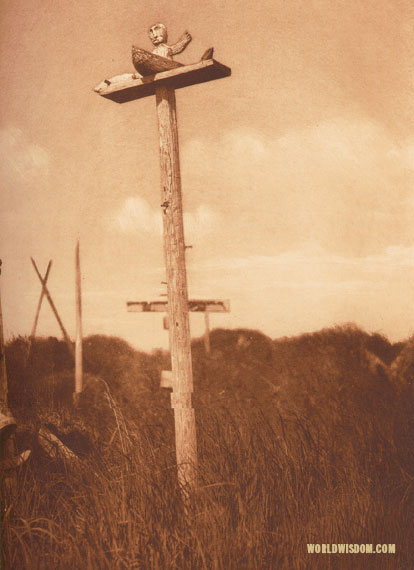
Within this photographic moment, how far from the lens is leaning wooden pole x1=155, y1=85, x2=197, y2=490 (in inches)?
107

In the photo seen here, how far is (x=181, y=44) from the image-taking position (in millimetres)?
2805

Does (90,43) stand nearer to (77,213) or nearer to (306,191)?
(77,213)

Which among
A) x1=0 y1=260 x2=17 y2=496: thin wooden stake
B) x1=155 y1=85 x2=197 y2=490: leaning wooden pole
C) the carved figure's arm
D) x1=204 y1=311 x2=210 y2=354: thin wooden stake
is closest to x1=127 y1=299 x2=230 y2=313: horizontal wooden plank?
x1=204 y1=311 x2=210 y2=354: thin wooden stake

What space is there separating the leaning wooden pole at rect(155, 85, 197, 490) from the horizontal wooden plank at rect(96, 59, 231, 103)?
5 centimetres

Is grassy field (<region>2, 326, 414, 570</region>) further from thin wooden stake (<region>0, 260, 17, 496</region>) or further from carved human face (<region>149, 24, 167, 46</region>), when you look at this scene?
carved human face (<region>149, 24, 167, 46</region>)

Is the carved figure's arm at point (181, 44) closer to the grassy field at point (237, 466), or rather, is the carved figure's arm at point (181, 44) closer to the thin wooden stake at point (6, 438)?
the grassy field at point (237, 466)

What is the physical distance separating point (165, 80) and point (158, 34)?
A: 0.27 m

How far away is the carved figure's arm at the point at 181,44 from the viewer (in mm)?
2807

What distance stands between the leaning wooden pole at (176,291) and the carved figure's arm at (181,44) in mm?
199

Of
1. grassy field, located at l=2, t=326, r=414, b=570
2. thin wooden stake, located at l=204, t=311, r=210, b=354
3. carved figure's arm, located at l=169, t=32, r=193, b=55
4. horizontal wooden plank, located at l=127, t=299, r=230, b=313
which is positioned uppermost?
Result: carved figure's arm, located at l=169, t=32, r=193, b=55

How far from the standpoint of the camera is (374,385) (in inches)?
108

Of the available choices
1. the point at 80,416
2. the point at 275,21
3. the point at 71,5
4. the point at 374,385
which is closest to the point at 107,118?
the point at 71,5

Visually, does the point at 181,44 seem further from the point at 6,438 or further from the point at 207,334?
the point at 6,438

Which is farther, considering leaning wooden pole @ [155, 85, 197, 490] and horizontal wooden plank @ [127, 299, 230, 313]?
horizontal wooden plank @ [127, 299, 230, 313]
